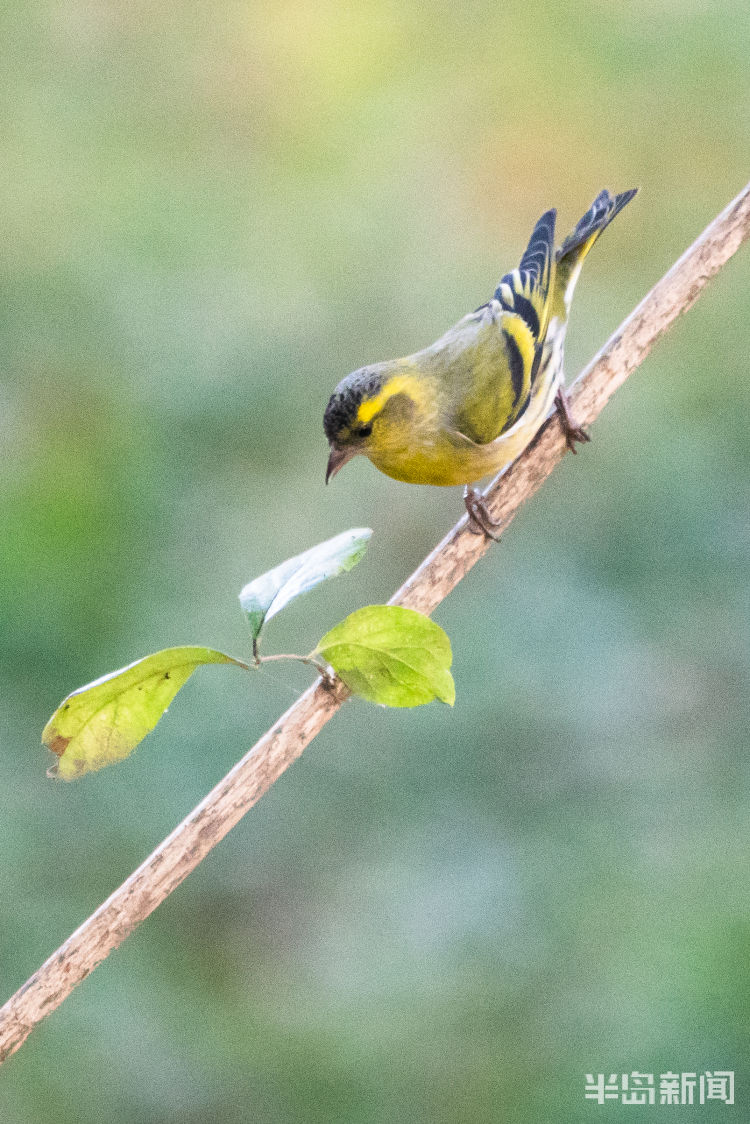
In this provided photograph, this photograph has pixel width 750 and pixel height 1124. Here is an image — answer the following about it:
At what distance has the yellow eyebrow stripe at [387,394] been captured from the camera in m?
0.63

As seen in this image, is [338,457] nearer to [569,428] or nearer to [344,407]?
[344,407]

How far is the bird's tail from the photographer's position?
0.70 m

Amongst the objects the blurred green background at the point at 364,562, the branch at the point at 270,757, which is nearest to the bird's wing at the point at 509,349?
the branch at the point at 270,757

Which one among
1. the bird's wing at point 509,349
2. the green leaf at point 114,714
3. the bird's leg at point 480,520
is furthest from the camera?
the bird's wing at point 509,349

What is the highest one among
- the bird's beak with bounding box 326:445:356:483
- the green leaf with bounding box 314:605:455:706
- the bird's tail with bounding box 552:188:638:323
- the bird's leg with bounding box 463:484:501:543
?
the bird's tail with bounding box 552:188:638:323

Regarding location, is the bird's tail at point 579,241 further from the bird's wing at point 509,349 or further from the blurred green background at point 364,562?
the blurred green background at point 364,562

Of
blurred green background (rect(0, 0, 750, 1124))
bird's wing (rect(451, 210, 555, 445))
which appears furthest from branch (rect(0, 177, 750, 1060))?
blurred green background (rect(0, 0, 750, 1124))

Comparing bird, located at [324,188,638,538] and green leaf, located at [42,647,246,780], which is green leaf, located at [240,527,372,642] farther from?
bird, located at [324,188,638,538]

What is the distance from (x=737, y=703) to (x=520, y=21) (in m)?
0.96

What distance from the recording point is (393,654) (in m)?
0.42

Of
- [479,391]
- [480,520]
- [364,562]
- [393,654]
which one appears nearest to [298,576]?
[393,654]

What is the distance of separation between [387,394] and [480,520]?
107 millimetres

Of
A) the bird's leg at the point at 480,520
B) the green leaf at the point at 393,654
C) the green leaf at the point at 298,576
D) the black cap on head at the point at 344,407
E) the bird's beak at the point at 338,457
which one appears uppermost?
the black cap on head at the point at 344,407

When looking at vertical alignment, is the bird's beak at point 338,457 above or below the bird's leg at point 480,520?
above
